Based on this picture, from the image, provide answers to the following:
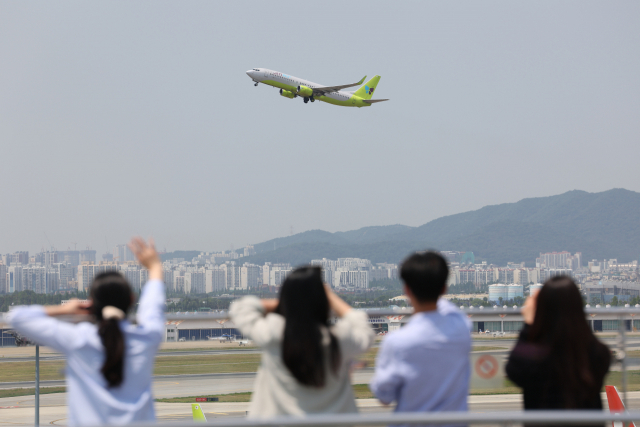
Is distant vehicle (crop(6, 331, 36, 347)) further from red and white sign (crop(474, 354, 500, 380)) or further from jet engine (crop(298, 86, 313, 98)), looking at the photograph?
jet engine (crop(298, 86, 313, 98))

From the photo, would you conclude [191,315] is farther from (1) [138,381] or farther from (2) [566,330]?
(2) [566,330]

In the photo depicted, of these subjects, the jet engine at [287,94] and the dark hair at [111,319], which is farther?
the jet engine at [287,94]

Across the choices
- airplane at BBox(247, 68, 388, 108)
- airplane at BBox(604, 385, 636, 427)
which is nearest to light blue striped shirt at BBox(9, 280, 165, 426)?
airplane at BBox(604, 385, 636, 427)

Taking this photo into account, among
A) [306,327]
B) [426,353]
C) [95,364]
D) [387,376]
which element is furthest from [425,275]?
[95,364]

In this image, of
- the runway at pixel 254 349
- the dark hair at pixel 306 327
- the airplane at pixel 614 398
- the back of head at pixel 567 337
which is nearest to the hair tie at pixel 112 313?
the dark hair at pixel 306 327

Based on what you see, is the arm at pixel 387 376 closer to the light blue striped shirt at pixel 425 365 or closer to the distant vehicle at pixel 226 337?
the light blue striped shirt at pixel 425 365

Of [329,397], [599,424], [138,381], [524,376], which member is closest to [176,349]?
[138,381]

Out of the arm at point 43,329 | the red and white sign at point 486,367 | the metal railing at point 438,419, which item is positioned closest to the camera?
the metal railing at point 438,419
